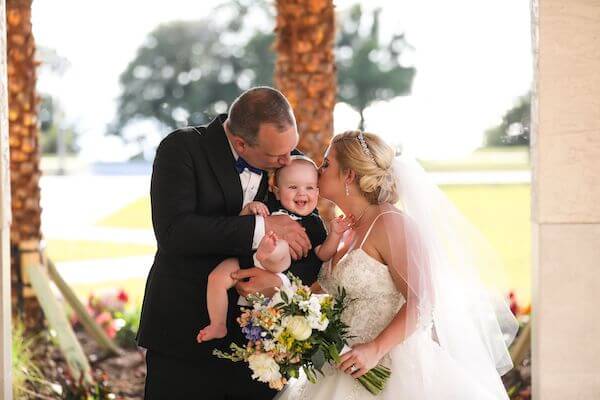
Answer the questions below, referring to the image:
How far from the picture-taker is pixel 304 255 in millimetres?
3551

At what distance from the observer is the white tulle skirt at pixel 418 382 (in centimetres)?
350

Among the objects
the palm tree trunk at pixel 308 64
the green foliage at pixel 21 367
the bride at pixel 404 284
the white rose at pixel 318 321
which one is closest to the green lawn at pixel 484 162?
the palm tree trunk at pixel 308 64

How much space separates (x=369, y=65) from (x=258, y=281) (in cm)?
1374

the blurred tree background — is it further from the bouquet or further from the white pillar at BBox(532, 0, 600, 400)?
the bouquet

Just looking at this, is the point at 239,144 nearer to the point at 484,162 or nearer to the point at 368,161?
the point at 368,161

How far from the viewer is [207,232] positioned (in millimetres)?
3375

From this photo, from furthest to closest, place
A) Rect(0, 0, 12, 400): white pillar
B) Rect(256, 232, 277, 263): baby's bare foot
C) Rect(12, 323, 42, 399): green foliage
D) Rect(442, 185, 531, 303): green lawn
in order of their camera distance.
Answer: Rect(442, 185, 531, 303): green lawn
Rect(12, 323, 42, 399): green foliage
Rect(0, 0, 12, 400): white pillar
Rect(256, 232, 277, 263): baby's bare foot

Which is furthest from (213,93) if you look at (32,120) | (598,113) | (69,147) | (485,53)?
(598,113)

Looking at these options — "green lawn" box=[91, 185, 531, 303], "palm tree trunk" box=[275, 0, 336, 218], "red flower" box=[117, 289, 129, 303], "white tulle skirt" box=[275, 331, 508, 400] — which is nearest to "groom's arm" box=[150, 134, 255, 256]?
"white tulle skirt" box=[275, 331, 508, 400]

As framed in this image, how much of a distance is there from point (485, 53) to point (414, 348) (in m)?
11.4

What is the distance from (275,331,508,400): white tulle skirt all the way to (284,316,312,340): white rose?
0.52 meters

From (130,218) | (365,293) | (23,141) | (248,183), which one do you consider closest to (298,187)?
(248,183)

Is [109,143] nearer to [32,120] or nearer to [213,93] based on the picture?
[213,93]

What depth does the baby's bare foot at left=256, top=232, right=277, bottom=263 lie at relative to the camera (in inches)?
130
